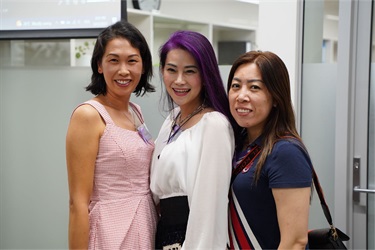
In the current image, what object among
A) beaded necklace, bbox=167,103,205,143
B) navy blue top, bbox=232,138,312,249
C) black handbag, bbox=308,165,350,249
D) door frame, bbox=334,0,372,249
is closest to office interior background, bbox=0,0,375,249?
door frame, bbox=334,0,372,249

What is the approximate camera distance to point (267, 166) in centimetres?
160

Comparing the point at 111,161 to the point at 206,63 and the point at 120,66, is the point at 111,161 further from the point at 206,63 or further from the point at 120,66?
the point at 206,63

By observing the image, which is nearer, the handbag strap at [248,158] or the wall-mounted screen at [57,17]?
the handbag strap at [248,158]

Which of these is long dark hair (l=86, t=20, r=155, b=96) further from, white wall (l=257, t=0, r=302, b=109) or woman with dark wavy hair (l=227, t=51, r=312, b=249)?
white wall (l=257, t=0, r=302, b=109)

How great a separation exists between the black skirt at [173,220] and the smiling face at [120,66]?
0.47 meters

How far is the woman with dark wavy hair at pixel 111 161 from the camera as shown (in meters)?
Answer: 1.87

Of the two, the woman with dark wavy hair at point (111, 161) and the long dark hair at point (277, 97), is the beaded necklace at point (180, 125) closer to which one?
the woman with dark wavy hair at point (111, 161)

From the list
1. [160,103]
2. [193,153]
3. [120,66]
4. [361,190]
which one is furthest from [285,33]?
[193,153]

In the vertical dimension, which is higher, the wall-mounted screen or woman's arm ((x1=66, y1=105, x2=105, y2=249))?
the wall-mounted screen

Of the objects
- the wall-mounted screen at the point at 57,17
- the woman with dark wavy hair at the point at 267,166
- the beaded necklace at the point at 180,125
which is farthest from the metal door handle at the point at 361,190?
the wall-mounted screen at the point at 57,17

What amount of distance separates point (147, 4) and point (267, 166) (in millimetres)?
1809

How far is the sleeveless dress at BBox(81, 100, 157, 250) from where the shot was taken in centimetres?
190

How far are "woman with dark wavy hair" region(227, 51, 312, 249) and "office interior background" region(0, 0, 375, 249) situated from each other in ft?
2.76

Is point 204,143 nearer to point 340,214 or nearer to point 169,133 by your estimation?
point 169,133
